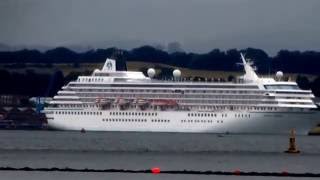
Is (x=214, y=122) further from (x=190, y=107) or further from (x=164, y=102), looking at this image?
(x=164, y=102)

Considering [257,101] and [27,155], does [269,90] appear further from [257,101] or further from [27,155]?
[27,155]

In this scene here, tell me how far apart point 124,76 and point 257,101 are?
21.1 meters

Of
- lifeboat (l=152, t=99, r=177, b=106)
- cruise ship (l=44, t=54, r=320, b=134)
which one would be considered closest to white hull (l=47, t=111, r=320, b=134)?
cruise ship (l=44, t=54, r=320, b=134)

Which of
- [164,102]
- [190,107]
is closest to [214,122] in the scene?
[190,107]

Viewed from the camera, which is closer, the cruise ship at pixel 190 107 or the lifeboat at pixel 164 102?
the cruise ship at pixel 190 107

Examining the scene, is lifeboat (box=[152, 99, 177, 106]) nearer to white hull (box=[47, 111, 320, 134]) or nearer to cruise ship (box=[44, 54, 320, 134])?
cruise ship (box=[44, 54, 320, 134])

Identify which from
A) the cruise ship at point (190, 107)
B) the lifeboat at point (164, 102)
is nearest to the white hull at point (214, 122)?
the cruise ship at point (190, 107)

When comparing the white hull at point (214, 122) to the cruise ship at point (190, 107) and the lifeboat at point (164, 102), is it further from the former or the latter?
the lifeboat at point (164, 102)

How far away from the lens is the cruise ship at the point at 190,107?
529 ft

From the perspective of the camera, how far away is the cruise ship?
529 feet

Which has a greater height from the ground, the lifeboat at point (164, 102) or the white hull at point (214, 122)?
the lifeboat at point (164, 102)

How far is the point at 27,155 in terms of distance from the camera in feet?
294

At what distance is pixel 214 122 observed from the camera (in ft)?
531

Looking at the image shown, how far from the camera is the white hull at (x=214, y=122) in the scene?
160375 millimetres
